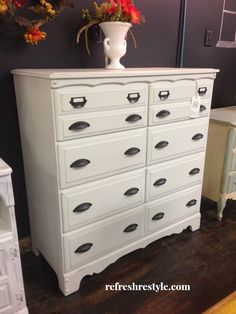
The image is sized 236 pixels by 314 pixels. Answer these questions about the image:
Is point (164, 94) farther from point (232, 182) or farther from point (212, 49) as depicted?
point (212, 49)

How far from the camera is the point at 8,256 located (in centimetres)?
122

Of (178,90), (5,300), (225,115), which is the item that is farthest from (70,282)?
(225,115)

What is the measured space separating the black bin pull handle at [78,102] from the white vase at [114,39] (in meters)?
0.38

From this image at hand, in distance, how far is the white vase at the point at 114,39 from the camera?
144 cm

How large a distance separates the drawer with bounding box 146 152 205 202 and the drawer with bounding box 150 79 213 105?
0.38 m

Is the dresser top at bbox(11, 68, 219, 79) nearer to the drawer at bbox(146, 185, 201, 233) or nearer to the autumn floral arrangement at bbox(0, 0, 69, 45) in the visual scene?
the autumn floral arrangement at bbox(0, 0, 69, 45)

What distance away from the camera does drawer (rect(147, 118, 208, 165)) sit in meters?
1.57

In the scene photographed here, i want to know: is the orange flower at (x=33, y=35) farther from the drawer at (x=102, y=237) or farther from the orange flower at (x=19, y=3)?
the drawer at (x=102, y=237)

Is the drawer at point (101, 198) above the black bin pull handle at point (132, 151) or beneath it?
beneath

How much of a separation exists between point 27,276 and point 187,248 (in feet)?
3.40

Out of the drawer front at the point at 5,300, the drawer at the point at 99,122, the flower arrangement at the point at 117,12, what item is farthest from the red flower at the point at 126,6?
the drawer front at the point at 5,300

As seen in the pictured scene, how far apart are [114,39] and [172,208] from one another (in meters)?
1.10

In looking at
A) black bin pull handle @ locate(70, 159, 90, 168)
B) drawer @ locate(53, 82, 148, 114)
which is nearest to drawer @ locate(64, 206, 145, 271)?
black bin pull handle @ locate(70, 159, 90, 168)

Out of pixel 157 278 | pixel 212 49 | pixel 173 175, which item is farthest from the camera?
pixel 212 49
